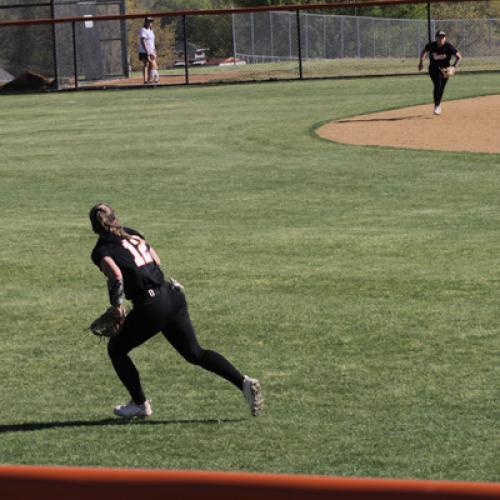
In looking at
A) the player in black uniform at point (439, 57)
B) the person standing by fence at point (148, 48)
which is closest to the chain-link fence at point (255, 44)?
the person standing by fence at point (148, 48)

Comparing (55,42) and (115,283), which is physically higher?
(55,42)

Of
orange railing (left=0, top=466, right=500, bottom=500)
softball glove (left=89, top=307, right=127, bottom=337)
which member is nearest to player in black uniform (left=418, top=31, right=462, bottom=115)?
softball glove (left=89, top=307, right=127, bottom=337)

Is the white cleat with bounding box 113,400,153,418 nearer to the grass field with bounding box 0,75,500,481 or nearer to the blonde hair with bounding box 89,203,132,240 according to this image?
the grass field with bounding box 0,75,500,481

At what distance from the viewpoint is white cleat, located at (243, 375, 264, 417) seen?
8.82 meters

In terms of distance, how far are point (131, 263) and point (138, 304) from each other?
0.28 m

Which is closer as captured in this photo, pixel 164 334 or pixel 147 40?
pixel 164 334

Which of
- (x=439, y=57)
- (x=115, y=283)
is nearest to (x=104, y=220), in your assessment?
(x=115, y=283)

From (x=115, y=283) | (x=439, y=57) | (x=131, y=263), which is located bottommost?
(x=115, y=283)

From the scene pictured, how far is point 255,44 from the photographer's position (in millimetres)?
56750

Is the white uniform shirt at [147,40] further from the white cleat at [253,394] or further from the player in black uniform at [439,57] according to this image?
the white cleat at [253,394]

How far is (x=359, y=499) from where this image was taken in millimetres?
3496

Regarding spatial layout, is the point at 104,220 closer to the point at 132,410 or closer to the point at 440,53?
the point at 132,410

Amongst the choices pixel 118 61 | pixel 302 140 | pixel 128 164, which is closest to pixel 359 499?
pixel 128 164

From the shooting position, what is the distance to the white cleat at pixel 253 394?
8820 millimetres
